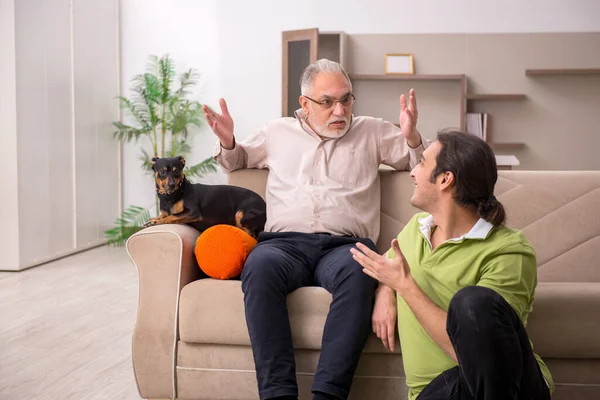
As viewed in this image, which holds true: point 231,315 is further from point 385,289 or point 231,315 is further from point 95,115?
point 95,115

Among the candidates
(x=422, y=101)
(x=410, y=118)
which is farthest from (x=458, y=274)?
(x=422, y=101)

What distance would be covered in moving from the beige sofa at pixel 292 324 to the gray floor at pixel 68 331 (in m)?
0.38

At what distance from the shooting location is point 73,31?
596 centimetres

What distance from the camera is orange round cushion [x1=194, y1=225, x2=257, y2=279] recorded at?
2.39 meters

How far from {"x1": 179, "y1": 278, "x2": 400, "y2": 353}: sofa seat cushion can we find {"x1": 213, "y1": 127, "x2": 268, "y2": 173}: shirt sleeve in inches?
23.1

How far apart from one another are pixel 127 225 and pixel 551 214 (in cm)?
482

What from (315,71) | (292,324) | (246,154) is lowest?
(292,324)

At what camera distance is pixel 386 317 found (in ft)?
7.01

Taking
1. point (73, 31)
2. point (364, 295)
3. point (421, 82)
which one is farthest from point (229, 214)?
point (421, 82)

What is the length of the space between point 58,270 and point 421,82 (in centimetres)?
348

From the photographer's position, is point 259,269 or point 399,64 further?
point 399,64

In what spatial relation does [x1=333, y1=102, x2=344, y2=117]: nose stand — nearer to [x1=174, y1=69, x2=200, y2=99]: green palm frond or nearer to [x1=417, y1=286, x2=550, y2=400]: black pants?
[x1=417, y1=286, x2=550, y2=400]: black pants

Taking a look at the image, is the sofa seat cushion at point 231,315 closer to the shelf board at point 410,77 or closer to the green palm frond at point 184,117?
the green palm frond at point 184,117

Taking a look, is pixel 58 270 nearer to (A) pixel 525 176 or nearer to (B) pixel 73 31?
(B) pixel 73 31
